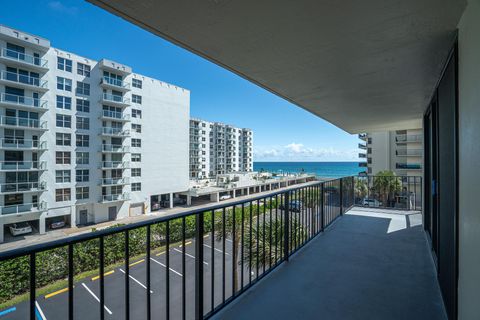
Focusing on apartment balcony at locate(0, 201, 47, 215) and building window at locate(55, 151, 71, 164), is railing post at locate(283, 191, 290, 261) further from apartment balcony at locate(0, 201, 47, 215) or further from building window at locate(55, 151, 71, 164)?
apartment balcony at locate(0, 201, 47, 215)

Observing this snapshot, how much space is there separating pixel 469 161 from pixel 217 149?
4221 centimetres

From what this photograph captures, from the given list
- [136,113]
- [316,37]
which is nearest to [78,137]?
[136,113]

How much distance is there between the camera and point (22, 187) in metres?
14.7

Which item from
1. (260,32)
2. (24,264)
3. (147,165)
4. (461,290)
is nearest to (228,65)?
(260,32)

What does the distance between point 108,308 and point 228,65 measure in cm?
803

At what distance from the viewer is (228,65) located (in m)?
2.20

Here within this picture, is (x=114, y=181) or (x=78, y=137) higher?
(x=78, y=137)

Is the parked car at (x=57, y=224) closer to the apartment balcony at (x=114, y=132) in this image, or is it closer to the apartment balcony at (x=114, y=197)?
the apartment balcony at (x=114, y=197)

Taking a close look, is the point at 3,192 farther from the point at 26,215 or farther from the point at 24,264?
the point at 24,264

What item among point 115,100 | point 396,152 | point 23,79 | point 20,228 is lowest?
point 20,228

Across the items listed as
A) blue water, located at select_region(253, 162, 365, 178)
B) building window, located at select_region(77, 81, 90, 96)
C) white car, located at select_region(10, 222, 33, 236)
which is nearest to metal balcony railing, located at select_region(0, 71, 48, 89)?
building window, located at select_region(77, 81, 90, 96)

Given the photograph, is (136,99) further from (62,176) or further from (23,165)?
(23,165)

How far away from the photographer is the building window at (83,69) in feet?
55.7

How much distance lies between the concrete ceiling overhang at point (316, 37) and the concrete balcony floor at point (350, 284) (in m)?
2.04
